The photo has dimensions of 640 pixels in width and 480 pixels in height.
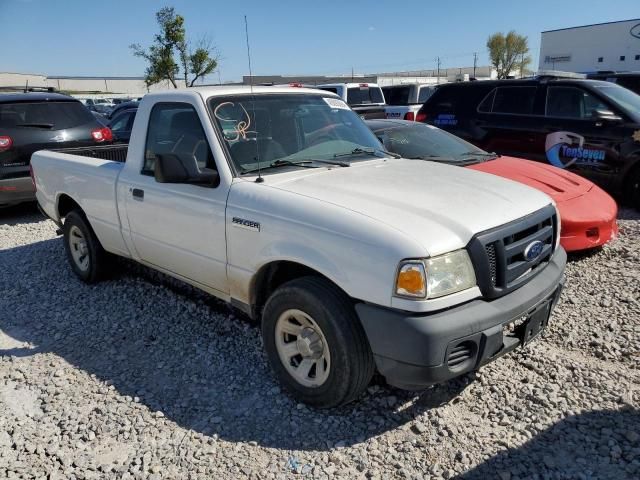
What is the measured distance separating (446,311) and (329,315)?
60 cm

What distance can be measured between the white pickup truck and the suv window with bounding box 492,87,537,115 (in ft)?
15.2

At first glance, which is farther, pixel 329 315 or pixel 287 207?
pixel 287 207

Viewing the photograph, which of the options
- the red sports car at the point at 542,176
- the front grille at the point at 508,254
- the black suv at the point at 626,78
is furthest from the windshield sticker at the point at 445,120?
the black suv at the point at 626,78

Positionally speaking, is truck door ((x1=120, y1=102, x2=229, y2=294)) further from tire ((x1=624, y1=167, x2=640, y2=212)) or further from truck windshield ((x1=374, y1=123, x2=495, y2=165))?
tire ((x1=624, y1=167, x2=640, y2=212))

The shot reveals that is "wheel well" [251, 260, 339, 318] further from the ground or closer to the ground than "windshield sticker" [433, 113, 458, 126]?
closer to the ground

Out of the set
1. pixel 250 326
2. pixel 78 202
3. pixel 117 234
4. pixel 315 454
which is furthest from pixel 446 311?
pixel 78 202

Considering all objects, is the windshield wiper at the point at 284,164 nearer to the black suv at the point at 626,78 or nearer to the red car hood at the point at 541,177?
the red car hood at the point at 541,177

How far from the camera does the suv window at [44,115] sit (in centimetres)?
754

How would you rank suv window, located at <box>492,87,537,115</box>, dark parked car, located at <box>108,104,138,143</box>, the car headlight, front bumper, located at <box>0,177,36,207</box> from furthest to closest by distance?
dark parked car, located at <box>108,104,138,143</box> → suv window, located at <box>492,87,537,115</box> → front bumper, located at <box>0,177,36,207</box> → the car headlight

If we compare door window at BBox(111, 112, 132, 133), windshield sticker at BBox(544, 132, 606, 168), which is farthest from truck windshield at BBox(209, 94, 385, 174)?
door window at BBox(111, 112, 132, 133)

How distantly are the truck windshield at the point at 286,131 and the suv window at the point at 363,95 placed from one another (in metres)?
10.7

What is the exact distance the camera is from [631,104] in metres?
7.19

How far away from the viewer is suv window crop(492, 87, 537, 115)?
7816 mm

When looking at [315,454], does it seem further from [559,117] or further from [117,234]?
[559,117]
